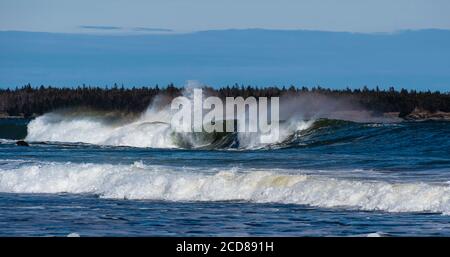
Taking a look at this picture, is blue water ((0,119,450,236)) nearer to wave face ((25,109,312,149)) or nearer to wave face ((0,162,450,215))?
wave face ((0,162,450,215))

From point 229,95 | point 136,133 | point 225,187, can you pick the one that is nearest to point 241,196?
point 225,187

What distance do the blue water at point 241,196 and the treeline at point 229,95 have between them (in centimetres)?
4120

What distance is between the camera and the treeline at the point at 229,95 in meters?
85.7

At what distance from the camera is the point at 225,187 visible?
28812 millimetres

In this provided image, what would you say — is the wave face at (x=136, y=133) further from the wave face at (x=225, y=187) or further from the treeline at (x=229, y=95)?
the wave face at (x=225, y=187)

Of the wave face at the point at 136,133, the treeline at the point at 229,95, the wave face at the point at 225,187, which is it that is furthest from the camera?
the treeline at the point at 229,95

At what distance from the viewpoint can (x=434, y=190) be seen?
78.9 feet

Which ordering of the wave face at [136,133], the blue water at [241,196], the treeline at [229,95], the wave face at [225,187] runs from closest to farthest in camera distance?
the blue water at [241,196]
the wave face at [225,187]
the wave face at [136,133]
the treeline at [229,95]

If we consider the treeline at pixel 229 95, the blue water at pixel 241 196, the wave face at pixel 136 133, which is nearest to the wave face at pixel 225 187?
the blue water at pixel 241 196

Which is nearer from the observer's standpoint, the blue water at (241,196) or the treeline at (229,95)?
the blue water at (241,196)

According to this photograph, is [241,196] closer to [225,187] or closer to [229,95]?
[225,187]

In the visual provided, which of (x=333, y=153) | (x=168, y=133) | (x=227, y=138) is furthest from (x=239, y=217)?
(x=168, y=133)

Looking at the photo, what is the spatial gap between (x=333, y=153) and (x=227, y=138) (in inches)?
655
